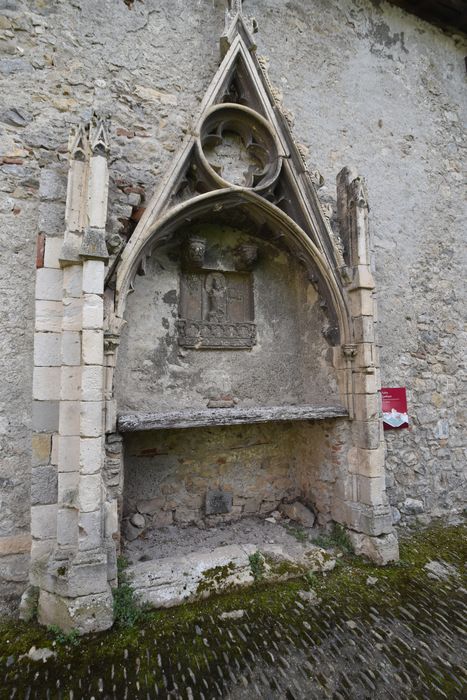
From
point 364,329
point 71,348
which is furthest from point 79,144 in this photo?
point 364,329

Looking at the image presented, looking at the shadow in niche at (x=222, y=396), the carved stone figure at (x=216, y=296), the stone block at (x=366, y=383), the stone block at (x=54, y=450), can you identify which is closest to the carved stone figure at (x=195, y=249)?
the shadow in niche at (x=222, y=396)

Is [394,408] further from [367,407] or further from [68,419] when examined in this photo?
[68,419]

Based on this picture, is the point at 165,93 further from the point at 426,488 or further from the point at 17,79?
the point at 426,488

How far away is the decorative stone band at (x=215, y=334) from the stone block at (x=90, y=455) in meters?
1.54

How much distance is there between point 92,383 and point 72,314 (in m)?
0.56

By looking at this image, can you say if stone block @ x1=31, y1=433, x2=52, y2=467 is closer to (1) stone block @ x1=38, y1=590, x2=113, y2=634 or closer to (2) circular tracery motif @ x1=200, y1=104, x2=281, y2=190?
(1) stone block @ x1=38, y1=590, x2=113, y2=634

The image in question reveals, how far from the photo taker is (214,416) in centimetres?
319

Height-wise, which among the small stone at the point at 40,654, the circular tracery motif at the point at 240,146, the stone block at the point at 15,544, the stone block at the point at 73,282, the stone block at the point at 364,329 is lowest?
Result: the small stone at the point at 40,654

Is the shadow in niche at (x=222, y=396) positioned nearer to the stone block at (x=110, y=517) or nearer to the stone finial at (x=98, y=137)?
the stone block at (x=110, y=517)

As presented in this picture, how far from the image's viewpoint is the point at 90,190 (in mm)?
2697

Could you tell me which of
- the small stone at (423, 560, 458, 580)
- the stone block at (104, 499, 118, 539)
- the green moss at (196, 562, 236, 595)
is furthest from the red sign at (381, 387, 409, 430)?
the stone block at (104, 499, 118, 539)

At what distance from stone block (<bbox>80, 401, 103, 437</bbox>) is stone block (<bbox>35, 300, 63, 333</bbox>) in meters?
0.71

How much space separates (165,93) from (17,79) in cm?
138

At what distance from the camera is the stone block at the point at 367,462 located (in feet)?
11.3
